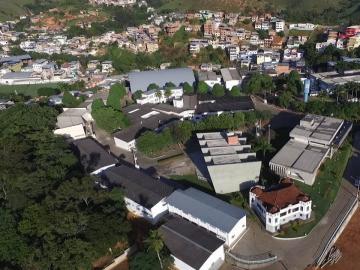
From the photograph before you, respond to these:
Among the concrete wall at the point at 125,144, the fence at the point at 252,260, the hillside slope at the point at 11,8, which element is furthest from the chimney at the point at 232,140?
the hillside slope at the point at 11,8

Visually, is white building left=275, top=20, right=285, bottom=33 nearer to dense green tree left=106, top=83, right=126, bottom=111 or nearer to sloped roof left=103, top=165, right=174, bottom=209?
dense green tree left=106, top=83, right=126, bottom=111

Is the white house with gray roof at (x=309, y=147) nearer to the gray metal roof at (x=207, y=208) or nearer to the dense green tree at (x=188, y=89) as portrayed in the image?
the gray metal roof at (x=207, y=208)

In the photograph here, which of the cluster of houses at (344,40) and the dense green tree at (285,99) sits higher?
the cluster of houses at (344,40)

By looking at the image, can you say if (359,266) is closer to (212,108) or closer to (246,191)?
(246,191)

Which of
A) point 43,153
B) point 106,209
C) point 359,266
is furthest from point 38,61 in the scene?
point 359,266

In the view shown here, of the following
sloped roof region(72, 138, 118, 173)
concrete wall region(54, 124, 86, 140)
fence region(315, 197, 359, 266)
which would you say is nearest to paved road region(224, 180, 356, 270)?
fence region(315, 197, 359, 266)

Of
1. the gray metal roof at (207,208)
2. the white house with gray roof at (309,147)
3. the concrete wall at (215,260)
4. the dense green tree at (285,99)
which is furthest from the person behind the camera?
the dense green tree at (285,99)
